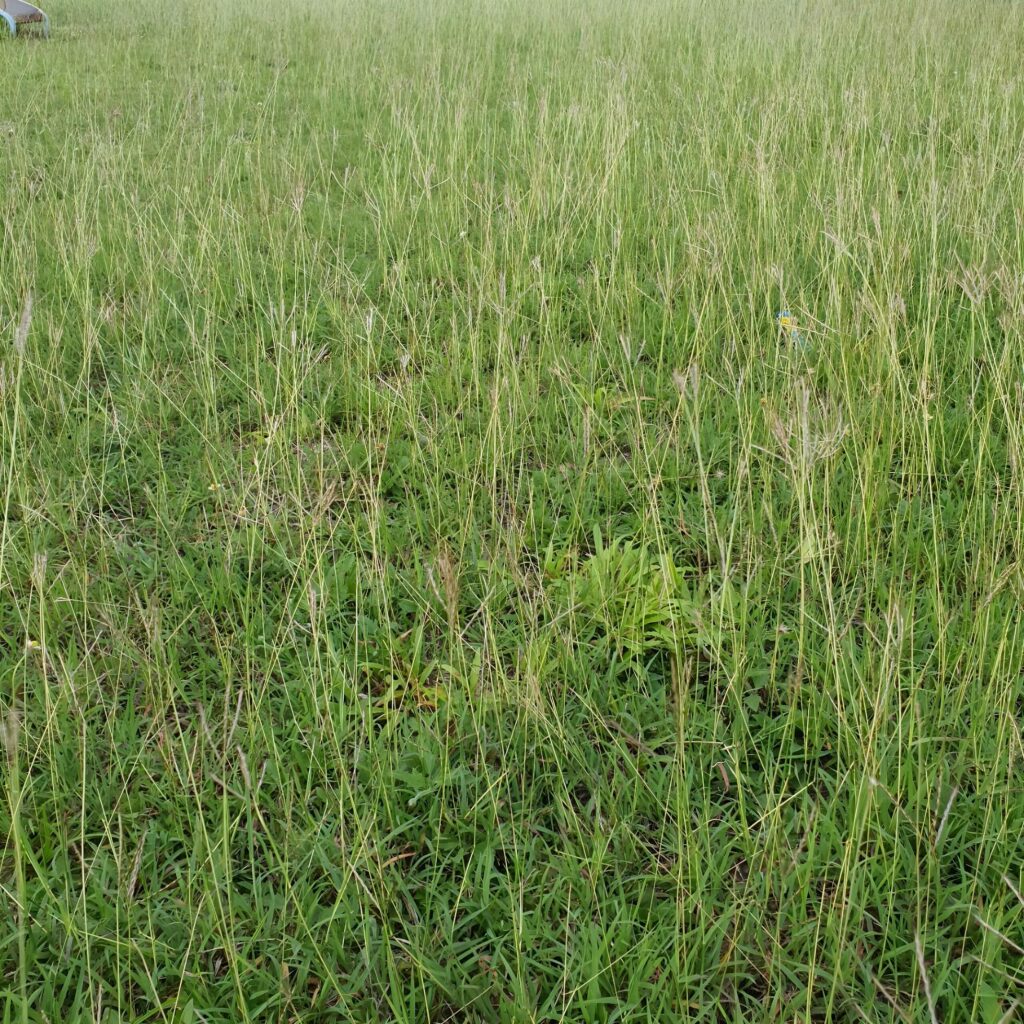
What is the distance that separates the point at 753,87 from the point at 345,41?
367cm

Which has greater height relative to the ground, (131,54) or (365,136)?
(131,54)

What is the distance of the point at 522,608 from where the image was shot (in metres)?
1.79

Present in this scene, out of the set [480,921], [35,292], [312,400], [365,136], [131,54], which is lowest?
[480,921]

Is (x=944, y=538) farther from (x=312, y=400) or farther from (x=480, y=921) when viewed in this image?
(x=312, y=400)

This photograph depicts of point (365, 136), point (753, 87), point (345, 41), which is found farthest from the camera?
point (345, 41)

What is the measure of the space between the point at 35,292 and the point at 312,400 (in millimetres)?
1268

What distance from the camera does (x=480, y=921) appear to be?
1410mm

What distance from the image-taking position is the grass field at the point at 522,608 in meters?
1.32

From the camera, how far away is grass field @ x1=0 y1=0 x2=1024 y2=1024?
4.32 feet

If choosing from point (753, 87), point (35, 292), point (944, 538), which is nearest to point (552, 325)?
point (944, 538)

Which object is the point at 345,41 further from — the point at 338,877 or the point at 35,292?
the point at 338,877

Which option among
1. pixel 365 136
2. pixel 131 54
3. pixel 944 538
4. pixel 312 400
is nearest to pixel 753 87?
pixel 365 136

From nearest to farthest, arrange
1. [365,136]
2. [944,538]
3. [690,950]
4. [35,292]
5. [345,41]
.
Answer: [690,950] → [944,538] → [35,292] → [365,136] → [345,41]

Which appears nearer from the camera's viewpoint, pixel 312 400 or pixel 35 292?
pixel 312 400
